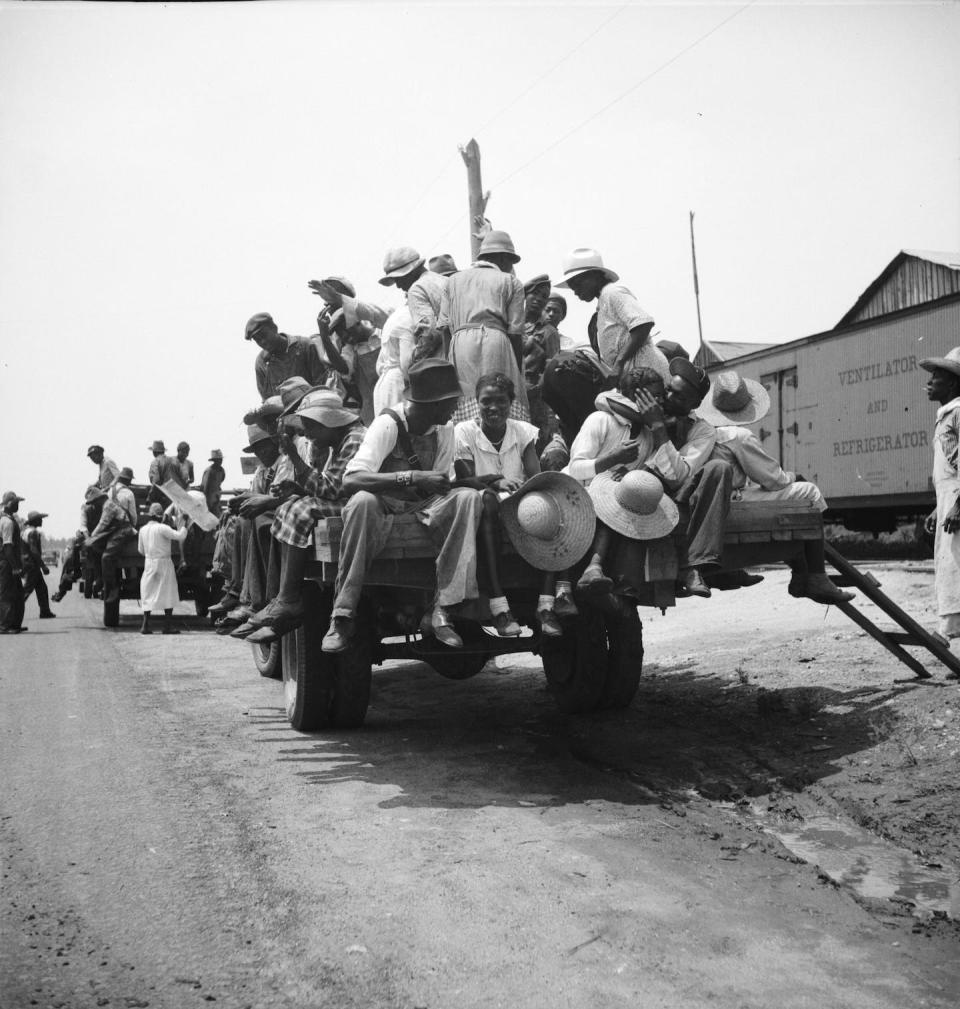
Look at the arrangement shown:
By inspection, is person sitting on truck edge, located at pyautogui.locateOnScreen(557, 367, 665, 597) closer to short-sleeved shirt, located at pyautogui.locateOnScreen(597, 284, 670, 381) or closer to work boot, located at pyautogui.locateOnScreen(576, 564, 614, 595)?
work boot, located at pyautogui.locateOnScreen(576, 564, 614, 595)

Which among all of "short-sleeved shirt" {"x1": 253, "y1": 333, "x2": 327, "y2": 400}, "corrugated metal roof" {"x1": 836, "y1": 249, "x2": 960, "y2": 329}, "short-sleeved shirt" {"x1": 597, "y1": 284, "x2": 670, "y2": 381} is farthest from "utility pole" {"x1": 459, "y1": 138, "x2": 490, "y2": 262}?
"corrugated metal roof" {"x1": 836, "y1": 249, "x2": 960, "y2": 329}

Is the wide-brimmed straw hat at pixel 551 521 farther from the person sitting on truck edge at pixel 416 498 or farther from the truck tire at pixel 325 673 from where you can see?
the truck tire at pixel 325 673

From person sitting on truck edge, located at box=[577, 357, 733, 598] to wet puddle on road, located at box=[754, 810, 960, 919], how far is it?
1.24 metres

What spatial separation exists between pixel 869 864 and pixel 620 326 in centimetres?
369

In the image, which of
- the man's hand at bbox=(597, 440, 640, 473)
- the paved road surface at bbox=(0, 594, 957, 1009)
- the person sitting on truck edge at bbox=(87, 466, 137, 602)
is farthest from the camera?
the person sitting on truck edge at bbox=(87, 466, 137, 602)

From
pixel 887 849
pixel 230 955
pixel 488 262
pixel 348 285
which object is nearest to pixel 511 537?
pixel 887 849

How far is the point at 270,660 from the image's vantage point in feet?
30.0

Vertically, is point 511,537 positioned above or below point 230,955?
above

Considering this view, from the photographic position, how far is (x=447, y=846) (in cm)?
436

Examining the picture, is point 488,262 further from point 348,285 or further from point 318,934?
point 318,934

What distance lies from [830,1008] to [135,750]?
15.2ft

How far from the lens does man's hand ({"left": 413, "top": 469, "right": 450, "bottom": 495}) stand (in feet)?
18.1

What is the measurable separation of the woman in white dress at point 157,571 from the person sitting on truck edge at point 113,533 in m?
0.59

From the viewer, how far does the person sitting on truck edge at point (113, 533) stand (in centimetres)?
1580
